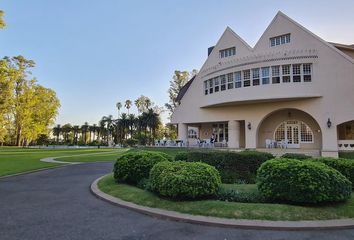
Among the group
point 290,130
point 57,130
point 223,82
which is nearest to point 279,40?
point 223,82

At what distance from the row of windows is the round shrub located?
1831 cm

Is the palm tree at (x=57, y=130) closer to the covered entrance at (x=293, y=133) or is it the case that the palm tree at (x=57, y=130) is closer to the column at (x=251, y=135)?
the column at (x=251, y=135)

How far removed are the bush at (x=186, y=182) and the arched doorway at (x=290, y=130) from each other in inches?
773

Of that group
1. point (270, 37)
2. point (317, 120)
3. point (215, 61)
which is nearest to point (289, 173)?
point (317, 120)

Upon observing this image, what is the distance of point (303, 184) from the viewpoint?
6707 mm

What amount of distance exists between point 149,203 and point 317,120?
2009 centimetres

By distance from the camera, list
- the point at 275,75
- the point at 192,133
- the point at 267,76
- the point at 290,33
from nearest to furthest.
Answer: the point at 275,75
the point at 267,76
the point at 290,33
the point at 192,133

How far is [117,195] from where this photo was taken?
874 cm

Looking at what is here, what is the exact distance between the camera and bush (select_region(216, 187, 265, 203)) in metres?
7.58

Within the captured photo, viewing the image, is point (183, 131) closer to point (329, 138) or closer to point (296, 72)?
point (296, 72)

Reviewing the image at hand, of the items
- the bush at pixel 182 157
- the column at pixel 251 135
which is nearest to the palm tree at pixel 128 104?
the column at pixel 251 135

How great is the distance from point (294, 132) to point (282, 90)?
4774mm

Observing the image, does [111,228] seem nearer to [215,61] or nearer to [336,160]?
[336,160]

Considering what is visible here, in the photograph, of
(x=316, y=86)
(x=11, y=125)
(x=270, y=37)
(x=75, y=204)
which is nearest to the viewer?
(x=75, y=204)
